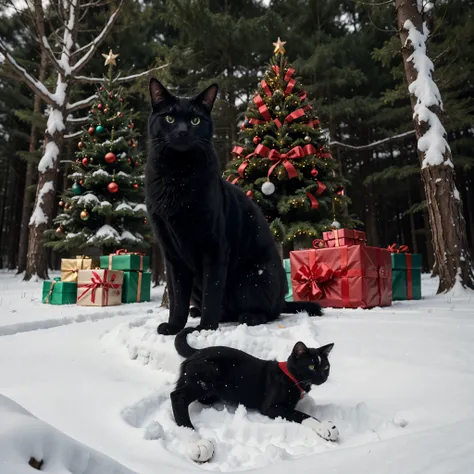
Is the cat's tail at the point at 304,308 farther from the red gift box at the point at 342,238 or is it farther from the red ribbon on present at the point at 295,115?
the red ribbon on present at the point at 295,115

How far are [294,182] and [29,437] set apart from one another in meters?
5.76

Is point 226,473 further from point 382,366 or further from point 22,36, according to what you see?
point 22,36

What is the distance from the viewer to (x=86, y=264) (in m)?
5.87

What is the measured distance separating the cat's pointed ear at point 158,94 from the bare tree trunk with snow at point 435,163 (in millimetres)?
4207

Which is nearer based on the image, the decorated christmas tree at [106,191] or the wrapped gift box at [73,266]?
the wrapped gift box at [73,266]

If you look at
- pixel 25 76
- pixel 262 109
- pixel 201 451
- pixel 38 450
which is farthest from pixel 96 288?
pixel 25 76

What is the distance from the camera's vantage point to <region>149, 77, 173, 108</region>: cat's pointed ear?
235 cm

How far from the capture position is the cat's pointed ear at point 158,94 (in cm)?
235

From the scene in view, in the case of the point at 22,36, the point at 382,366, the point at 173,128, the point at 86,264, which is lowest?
the point at 382,366

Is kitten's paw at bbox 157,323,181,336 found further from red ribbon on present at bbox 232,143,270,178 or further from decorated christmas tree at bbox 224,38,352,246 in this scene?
red ribbon on present at bbox 232,143,270,178

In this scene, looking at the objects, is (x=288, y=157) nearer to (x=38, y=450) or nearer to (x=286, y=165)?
(x=286, y=165)

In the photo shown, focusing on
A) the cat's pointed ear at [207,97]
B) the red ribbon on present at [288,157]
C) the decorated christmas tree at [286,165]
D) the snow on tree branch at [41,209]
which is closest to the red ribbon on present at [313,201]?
the decorated christmas tree at [286,165]

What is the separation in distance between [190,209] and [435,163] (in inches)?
168

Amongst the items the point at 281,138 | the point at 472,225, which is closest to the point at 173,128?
the point at 281,138
